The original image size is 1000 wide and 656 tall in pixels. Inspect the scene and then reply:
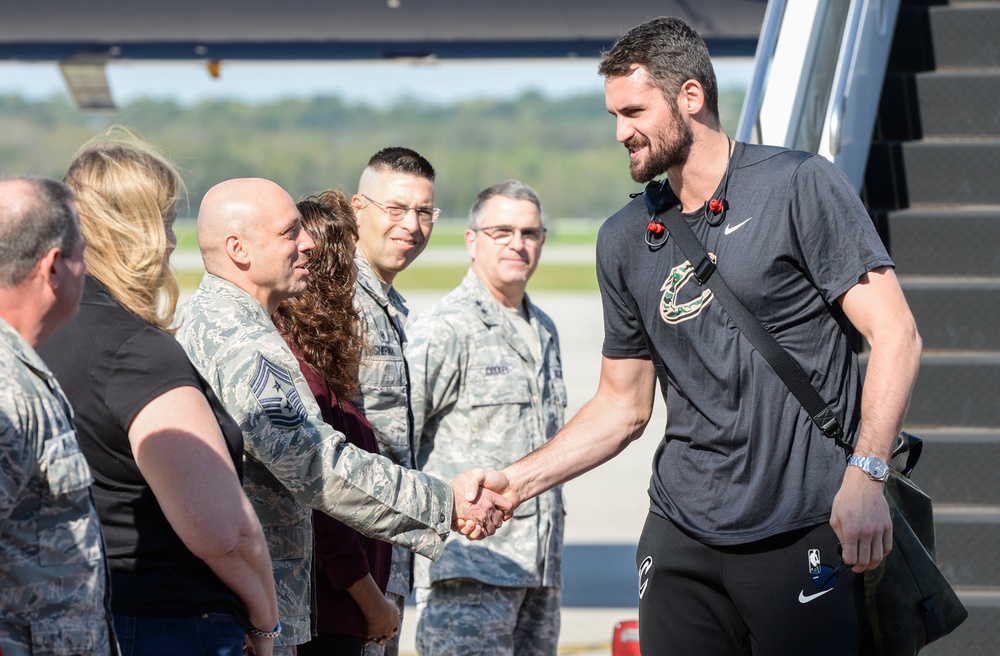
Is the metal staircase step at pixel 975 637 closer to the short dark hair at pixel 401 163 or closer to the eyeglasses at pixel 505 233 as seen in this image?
the eyeglasses at pixel 505 233

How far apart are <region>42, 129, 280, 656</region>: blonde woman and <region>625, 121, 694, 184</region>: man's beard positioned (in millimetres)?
1147

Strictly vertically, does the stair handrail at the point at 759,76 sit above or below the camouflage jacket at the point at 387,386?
above

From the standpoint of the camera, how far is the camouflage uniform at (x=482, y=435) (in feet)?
14.3

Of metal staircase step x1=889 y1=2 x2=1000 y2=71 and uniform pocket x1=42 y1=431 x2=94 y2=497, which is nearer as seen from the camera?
Answer: uniform pocket x1=42 y1=431 x2=94 y2=497

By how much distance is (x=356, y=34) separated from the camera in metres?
11.5

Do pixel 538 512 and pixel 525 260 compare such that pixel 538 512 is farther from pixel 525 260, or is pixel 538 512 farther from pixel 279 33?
pixel 279 33

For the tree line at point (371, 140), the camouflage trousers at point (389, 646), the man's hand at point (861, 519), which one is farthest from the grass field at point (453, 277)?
the man's hand at point (861, 519)

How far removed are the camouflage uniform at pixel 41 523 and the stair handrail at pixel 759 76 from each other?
120 inches

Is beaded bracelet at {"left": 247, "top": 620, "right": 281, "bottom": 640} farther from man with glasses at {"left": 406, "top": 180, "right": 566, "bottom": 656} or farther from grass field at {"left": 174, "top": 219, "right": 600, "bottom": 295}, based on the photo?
grass field at {"left": 174, "top": 219, "right": 600, "bottom": 295}

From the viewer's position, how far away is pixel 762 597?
2.83 m

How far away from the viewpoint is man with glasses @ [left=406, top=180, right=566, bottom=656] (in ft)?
14.2

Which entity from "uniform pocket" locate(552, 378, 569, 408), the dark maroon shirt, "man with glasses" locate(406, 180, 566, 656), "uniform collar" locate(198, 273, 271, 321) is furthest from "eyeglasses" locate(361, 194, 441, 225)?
"uniform collar" locate(198, 273, 271, 321)

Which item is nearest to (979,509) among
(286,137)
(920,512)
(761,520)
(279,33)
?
(920,512)

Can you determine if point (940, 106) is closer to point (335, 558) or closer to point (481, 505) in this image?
point (481, 505)
